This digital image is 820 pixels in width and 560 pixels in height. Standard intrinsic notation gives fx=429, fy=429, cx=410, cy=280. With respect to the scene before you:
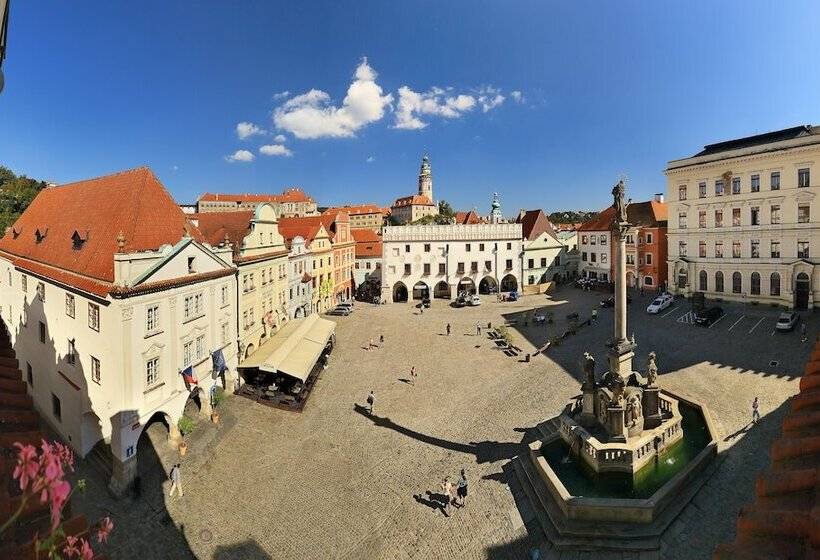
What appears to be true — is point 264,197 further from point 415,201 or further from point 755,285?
point 755,285

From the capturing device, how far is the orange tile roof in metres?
19.7

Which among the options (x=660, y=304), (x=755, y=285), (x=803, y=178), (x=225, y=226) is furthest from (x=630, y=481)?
(x=803, y=178)

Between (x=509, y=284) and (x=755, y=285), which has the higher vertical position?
(x=755, y=285)

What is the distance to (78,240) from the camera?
21375 mm

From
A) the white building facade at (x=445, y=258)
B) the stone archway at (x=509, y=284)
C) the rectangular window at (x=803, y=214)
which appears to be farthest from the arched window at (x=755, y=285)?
the stone archway at (x=509, y=284)

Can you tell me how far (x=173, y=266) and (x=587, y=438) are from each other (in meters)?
19.4

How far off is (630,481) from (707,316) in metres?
24.9

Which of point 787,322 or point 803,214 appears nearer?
point 787,322

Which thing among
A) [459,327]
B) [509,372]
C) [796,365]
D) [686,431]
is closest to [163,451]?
[509,372]

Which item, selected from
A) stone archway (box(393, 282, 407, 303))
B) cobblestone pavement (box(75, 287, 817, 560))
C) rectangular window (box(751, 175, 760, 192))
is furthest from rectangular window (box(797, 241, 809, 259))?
stone archway (box(393, 282, 407, 303))

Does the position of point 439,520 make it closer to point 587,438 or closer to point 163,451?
point 587,438

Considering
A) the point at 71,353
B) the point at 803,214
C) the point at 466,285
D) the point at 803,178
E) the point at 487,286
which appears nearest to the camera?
the point at 71,353

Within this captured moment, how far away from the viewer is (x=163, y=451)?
19.4 meters

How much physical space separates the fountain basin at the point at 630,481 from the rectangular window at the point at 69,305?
21.0 metres
